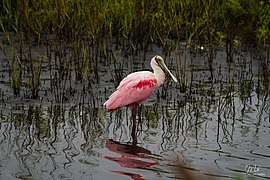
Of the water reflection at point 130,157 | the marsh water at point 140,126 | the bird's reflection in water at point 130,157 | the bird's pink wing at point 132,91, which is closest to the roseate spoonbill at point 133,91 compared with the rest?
the bird's pink wing at point 132,91

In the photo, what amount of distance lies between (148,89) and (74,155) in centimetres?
148

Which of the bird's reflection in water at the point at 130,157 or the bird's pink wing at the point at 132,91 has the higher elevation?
the bird's pink wing at the point at 132,91

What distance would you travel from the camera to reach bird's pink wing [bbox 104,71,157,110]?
646cm

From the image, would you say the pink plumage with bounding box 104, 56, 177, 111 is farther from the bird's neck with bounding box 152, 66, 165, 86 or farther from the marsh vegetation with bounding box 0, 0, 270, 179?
the marsh vegetation with bounding box 0, 0, 270, 179

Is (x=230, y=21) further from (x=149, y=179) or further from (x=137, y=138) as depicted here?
(x=149, y=179)

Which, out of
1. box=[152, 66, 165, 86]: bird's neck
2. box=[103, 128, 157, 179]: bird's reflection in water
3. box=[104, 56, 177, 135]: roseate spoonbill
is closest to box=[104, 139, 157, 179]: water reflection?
box=[103, 128, 157, 179]: bird's reflection in water

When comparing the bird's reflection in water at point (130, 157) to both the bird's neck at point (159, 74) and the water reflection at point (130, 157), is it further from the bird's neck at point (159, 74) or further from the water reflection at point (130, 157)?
the bird's neck at point (159, 74)

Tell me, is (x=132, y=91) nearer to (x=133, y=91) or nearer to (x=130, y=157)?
(x=133, y=91)

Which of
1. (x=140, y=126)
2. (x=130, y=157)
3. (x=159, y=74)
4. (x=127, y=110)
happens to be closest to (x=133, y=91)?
(x=140, y=126)

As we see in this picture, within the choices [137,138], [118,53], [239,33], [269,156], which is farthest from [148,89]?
[239,33]

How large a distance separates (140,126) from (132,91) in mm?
377

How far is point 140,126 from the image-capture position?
6.40m

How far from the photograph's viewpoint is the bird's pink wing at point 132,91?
6457 mm

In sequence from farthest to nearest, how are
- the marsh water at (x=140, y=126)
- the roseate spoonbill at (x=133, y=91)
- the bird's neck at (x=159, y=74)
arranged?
the bird's neck at (x=159, y=74) < the roseate spoonbill at (x=133, y=91) < the marsh water at (x=140, y=126)
